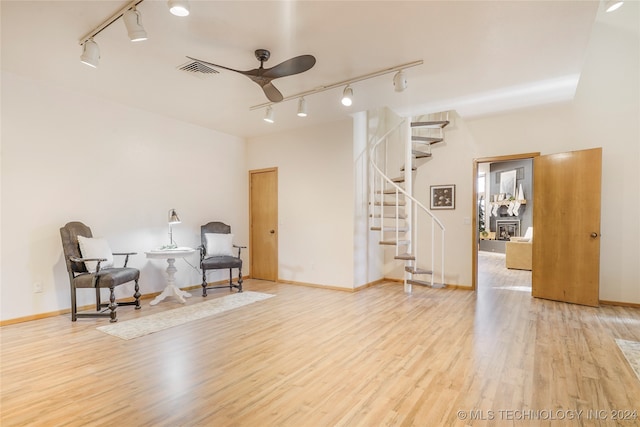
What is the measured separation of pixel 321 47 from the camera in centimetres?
301

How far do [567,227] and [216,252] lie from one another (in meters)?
5.49

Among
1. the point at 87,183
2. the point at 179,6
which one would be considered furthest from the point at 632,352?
the point at 87,183

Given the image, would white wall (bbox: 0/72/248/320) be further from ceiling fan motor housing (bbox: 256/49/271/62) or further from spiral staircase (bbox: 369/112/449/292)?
spiral staircase (bbox: 369/112/449/292)

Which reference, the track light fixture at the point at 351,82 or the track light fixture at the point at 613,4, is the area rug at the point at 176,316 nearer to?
the track light fixture at the point at 351,82

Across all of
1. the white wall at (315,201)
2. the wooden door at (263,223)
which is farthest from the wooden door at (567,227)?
the wooden door at (263,223)

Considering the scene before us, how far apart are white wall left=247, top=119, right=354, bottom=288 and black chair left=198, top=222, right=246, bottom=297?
1055 mm

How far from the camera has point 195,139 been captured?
564 cm

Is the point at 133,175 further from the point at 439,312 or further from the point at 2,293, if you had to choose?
the point at 439,312

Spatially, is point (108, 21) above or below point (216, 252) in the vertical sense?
above

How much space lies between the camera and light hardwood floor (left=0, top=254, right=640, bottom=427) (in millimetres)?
1952

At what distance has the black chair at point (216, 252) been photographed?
16.6 feet

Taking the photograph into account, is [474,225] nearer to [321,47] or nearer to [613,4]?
[613,4]

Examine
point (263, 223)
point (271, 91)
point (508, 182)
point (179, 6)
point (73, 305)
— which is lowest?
point (73, 305)

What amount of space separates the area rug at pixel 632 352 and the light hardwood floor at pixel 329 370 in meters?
0.07
